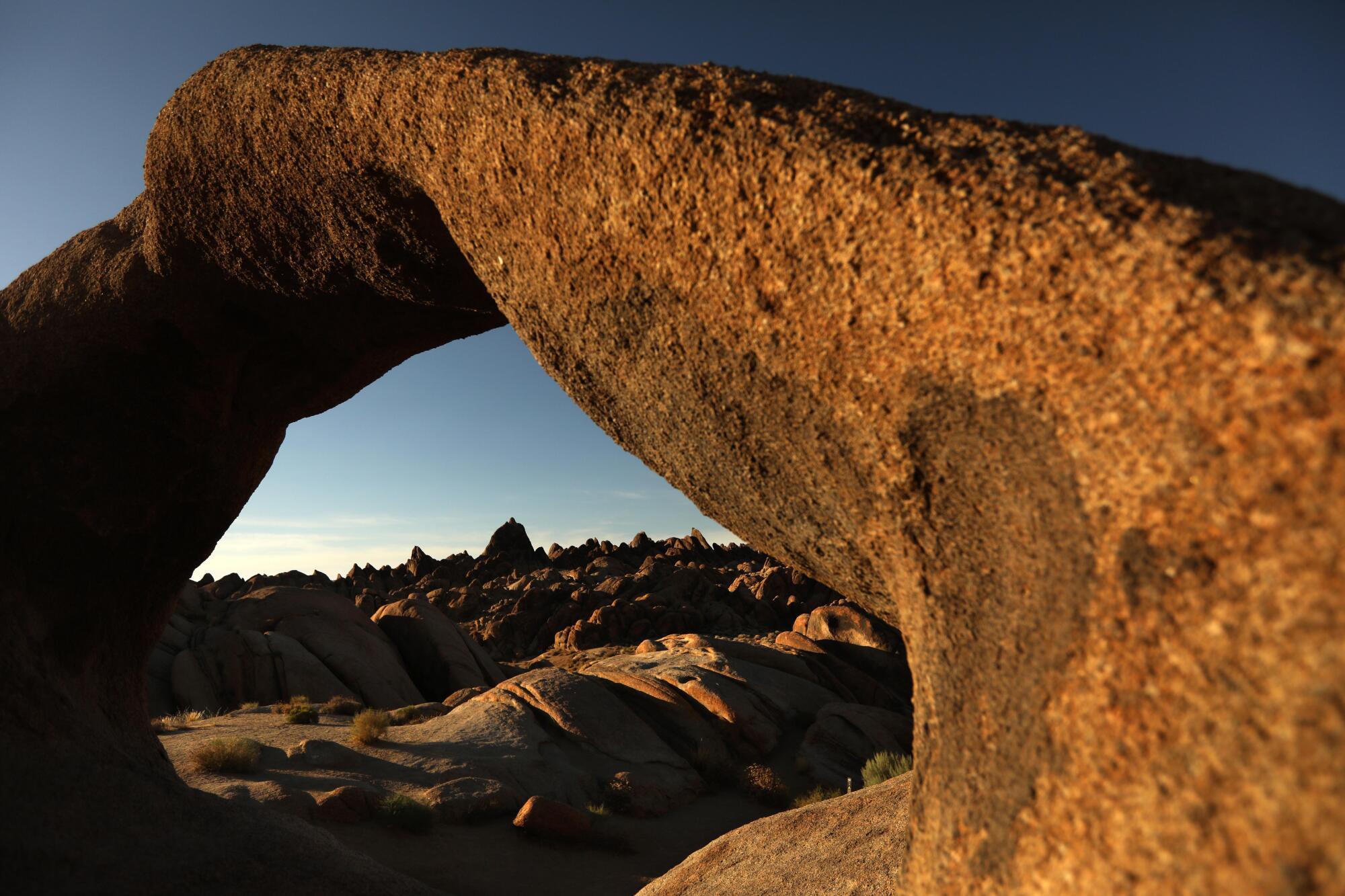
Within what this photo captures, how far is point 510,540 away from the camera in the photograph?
5819 cm

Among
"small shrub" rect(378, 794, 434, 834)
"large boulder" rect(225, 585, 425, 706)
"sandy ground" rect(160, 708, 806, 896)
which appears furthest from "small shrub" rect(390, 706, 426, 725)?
"large boulder" rect(225, 585, 425, 706)

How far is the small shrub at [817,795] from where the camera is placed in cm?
1284

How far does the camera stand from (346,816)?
8.79 m

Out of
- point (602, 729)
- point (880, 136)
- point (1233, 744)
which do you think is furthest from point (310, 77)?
point (602, 729)

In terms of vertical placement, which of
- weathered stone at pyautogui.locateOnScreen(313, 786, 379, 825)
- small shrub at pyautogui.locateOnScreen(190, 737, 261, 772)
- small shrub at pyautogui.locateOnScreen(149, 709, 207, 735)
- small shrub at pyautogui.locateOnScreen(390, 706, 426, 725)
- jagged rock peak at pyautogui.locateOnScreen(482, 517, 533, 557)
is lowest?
small shrub at pyautogui.locateOnScreen(149, 709, 207, 735)

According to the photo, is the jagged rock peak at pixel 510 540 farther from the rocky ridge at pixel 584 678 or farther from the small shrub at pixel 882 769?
the small shrub at pixel 882 769

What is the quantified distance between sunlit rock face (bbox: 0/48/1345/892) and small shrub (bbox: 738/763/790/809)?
33.7 ft

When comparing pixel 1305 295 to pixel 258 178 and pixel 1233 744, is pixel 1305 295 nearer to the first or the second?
pixel 1233 744

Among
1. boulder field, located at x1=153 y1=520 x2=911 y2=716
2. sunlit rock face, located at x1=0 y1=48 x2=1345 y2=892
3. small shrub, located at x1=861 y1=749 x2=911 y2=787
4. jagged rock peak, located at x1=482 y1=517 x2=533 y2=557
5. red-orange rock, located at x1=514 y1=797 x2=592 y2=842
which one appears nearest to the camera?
sunlit rock face, located at x1=0 y1=48 x2=1345 y2=892

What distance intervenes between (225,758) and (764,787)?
344 inches

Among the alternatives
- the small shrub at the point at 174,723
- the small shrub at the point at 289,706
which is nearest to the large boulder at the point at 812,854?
the small shrub at the point at 174,723

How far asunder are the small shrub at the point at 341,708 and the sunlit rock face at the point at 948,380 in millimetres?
10786

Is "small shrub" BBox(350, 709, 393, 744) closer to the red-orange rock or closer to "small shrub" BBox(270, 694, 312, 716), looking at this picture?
"small shrub" BBox(270, 694, 312, 716)

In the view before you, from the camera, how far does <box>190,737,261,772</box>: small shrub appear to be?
29.7 feet
